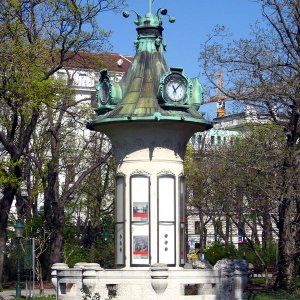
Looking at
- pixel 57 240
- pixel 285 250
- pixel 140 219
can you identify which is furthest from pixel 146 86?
pixel 57 240

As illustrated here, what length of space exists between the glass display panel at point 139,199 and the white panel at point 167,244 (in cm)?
54

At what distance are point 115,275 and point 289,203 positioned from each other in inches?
527

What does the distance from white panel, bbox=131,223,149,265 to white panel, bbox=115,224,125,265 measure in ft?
1.18

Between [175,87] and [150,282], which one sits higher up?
[175,87]

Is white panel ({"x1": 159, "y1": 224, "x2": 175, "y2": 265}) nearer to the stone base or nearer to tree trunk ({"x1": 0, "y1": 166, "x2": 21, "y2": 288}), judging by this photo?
the stone base

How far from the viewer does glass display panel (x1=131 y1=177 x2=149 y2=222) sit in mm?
23219

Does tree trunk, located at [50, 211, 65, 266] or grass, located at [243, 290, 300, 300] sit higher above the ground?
tree trunk, located at [50, 211, 65, 266]

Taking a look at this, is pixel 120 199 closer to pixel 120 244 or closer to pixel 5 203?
pixel 120 244

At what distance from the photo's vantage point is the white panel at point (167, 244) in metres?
23.2

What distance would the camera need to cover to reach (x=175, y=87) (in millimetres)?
23328

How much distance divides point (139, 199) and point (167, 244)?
1355 millimetres

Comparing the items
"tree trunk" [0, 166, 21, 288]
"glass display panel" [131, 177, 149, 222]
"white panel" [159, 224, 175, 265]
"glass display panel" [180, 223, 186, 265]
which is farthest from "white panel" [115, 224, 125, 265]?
"tree trunk" [0, 166, 21, 288]

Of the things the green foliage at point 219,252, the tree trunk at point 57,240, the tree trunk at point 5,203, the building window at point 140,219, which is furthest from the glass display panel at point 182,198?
the green foliage at point 219,252

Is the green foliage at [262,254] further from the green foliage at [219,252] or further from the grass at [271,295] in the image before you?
the grass at [271,295]
